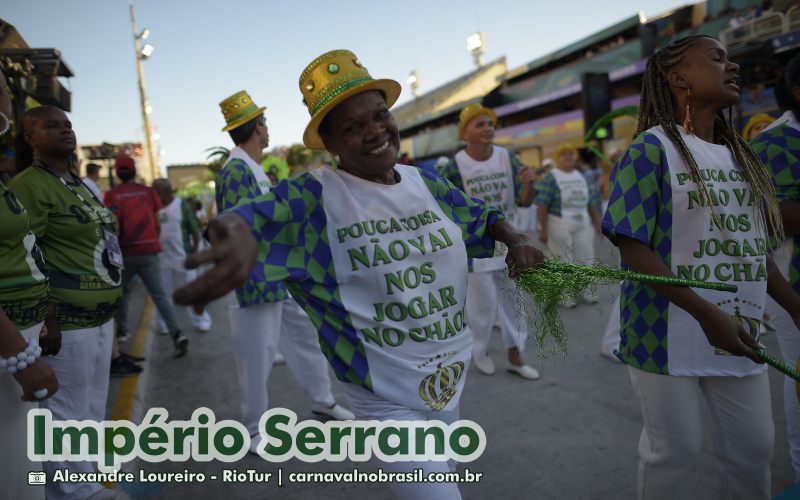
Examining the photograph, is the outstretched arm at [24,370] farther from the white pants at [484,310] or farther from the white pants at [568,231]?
the white pants at [568,231]

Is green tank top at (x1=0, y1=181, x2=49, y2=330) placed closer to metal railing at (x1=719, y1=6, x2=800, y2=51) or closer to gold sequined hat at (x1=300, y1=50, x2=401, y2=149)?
gold sequined hat at (x1=300, y1=50, x2=401, y2=149)

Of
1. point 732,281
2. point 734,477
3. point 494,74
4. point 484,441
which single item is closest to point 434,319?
point 732,281

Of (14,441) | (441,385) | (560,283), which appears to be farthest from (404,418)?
(14,441)

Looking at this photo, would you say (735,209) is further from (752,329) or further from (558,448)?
(558,448)

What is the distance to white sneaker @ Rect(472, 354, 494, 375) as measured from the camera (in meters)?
4.55

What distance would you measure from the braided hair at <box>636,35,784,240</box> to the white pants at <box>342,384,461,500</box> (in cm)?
139

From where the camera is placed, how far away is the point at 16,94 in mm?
5305

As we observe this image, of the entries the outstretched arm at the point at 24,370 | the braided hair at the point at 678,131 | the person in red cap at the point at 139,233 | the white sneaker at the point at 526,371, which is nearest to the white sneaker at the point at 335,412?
the white sneaker at the point at 526,371

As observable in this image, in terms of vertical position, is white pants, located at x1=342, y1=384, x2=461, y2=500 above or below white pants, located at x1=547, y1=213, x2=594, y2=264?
below

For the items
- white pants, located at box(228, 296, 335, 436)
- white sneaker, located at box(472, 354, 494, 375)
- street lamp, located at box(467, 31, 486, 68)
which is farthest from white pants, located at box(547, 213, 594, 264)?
street lamp, located at box(467, 31, 486, 68)

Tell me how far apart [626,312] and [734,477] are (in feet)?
2.52

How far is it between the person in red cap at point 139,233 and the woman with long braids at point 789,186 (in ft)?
18.1

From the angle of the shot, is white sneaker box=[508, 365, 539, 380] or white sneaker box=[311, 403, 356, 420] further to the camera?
white sneaker box=[508, 365, 539, 380]

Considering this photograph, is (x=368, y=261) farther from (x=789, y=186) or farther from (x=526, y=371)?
(x=526, y=371)
